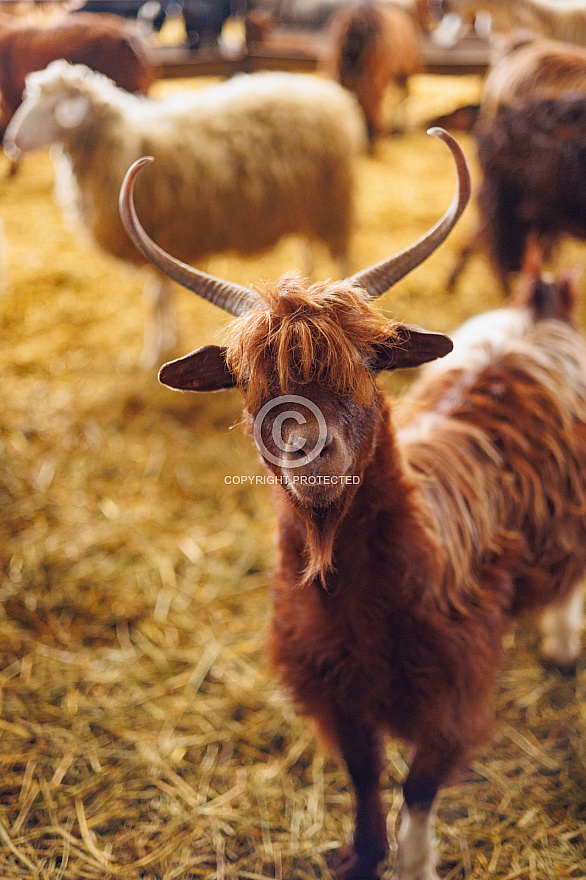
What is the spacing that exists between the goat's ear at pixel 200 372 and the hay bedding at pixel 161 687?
73 millimetres

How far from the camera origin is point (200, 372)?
1480 millimetres

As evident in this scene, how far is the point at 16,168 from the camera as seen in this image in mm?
4055

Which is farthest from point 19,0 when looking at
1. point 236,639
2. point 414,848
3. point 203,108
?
point 414,848

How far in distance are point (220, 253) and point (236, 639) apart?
7.82 ft

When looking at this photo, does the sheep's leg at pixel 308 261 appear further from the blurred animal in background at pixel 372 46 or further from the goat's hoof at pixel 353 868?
the goat's hoof at pixel 353 868

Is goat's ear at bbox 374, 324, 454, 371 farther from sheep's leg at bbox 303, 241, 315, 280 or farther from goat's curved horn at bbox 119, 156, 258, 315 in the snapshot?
sheep's leg at bbox 303, 241, 315, 280

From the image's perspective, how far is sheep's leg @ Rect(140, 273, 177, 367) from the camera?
13.2 ft

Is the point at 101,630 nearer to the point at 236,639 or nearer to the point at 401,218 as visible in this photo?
the point at 236,639

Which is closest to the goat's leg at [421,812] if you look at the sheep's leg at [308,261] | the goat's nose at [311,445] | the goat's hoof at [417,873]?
the goat's hoof at [417,873]

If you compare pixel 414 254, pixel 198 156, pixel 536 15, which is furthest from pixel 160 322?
pixel 536 15

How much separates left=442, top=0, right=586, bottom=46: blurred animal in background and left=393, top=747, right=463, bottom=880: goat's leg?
4895 mm

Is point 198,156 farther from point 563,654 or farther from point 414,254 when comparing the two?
point 563,654

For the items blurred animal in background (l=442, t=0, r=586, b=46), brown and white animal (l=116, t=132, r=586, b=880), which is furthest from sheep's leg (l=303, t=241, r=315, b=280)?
brown and white animal (l=116, t=132, r=586, b=880)

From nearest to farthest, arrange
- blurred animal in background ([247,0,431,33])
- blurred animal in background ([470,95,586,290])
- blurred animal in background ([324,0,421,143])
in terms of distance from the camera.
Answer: blurred animal in background ([470,95,586,290])
blurred animal in background ([247,0,431,33])
blurred animal in background ([324,0,421,143])
